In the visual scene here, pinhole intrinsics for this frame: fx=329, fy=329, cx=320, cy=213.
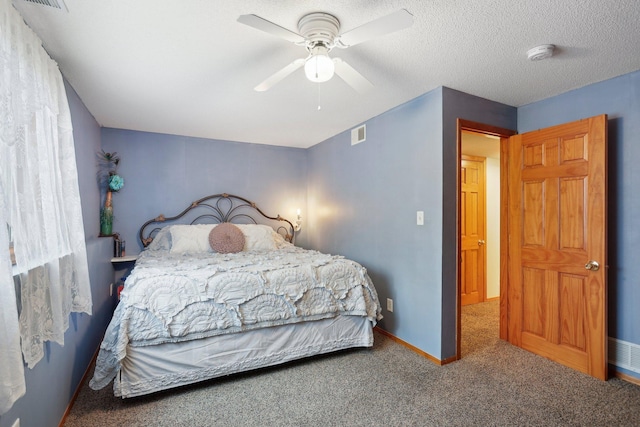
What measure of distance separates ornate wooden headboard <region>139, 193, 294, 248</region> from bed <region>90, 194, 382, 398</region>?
991mm

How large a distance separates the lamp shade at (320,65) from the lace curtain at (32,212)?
126 centimetres

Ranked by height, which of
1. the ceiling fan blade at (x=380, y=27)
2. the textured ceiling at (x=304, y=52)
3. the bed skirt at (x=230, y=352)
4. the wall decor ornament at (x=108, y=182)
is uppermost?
the textured ceiling at (x=304, y=52)

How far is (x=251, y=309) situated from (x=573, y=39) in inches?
105

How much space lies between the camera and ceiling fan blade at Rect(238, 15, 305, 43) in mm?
1403

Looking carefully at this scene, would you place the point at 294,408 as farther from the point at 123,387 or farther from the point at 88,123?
the point at 88,123

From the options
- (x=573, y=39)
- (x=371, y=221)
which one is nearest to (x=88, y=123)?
(x=371, y=221)

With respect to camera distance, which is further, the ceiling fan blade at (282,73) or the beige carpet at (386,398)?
the beige carpet at (386,398)

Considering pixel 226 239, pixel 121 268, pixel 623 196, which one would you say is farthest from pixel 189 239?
pixel 623 196

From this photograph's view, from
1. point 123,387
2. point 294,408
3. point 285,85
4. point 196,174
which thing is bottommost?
point 294,408

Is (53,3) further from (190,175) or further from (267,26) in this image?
(190,175)

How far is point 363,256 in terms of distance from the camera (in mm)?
3658

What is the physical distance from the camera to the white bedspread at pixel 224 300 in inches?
83.3

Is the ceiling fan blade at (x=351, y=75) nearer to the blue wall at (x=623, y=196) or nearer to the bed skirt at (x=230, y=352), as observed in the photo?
the bed skirt at (x=230, y=352)

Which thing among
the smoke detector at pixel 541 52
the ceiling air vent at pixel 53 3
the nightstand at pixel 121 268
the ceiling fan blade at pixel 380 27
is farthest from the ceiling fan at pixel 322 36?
the nightstand at pixel 121 268
